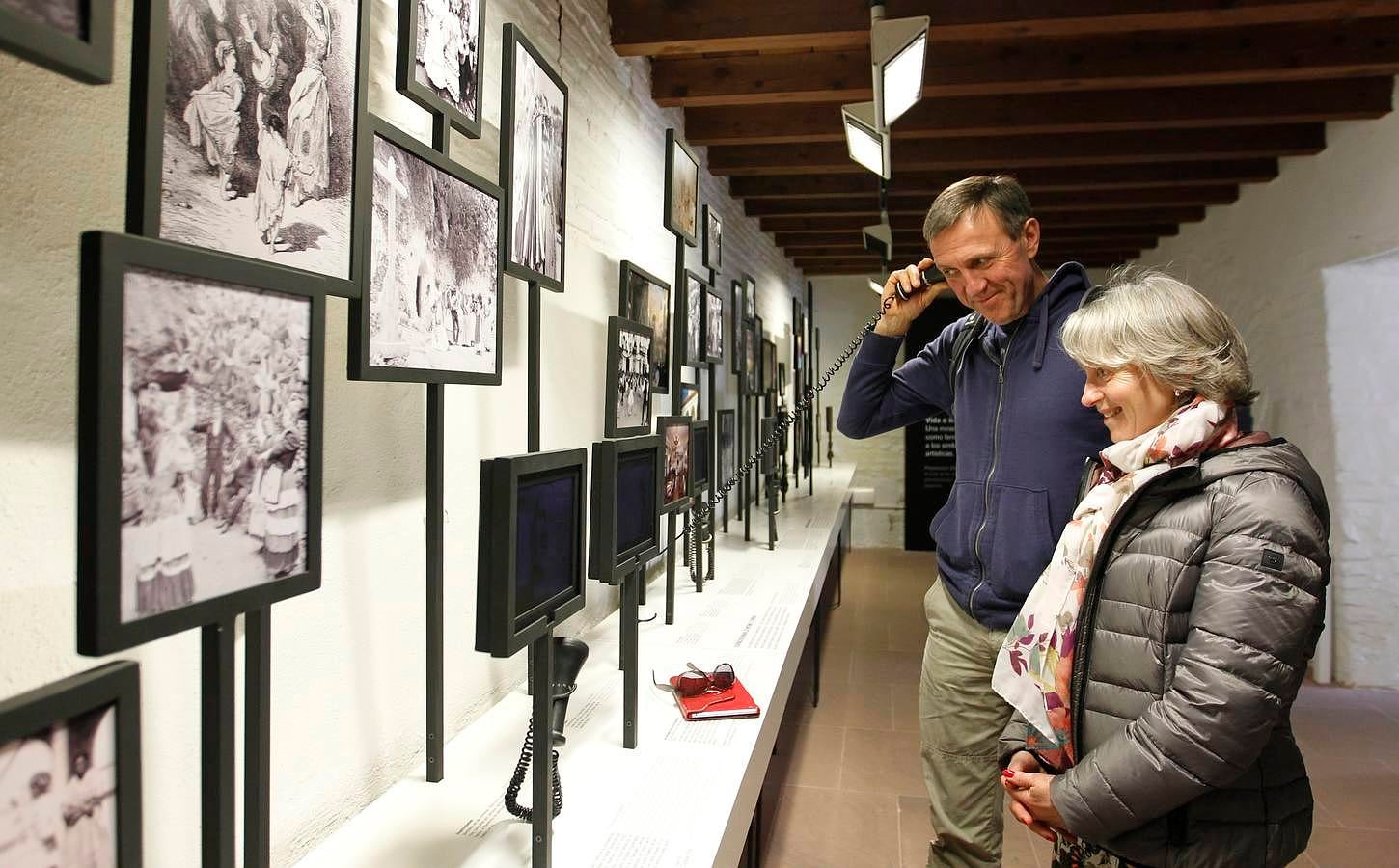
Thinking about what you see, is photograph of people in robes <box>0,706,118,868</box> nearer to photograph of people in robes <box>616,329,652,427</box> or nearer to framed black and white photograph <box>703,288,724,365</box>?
photograph of people in robes <box>616,329,652,427</box>

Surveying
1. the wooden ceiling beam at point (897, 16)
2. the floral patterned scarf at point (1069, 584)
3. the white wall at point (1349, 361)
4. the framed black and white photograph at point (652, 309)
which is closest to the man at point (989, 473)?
the floral patterned scarf at point (1069, 584)

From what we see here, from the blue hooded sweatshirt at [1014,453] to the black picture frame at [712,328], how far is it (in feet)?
5.88

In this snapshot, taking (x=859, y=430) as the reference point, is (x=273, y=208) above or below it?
above

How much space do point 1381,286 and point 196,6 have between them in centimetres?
564

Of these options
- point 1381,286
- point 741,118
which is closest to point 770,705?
point 741,118

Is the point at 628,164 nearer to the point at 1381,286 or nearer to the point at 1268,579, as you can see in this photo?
the point at 1268,579

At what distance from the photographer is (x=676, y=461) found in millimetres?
2639

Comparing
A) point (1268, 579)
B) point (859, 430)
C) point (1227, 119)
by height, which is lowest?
point (1268, 579)

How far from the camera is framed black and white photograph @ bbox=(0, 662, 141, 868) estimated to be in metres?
0.60

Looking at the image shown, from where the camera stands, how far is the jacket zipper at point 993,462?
73.7 inches

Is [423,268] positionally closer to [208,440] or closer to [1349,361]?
[208,440]

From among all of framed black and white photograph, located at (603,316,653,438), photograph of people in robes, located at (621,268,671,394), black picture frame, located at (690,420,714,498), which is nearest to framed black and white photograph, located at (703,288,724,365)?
photograph of people in robes, located at (621,268,671,394)

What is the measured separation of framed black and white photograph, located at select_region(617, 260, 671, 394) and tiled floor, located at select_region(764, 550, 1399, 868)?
1734mm

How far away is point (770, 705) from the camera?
2.10m
